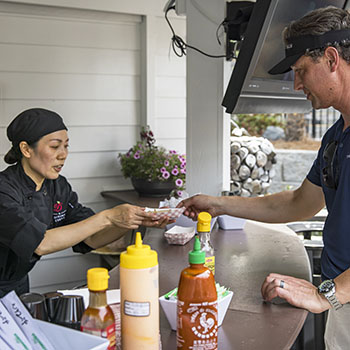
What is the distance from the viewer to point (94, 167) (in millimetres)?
4512

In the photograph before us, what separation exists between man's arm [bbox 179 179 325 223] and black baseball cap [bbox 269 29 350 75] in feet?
1.95

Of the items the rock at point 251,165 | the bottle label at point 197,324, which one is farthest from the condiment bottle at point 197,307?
the rock at point 251,165

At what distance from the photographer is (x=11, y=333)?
3.68 ft

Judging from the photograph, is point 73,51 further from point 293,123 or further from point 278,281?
point 293,123

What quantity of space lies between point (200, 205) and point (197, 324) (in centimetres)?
141

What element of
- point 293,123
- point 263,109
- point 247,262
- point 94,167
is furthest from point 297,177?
point 247,262

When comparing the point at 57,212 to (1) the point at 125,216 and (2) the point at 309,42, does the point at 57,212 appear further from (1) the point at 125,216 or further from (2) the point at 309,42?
(2) the point at 309,42

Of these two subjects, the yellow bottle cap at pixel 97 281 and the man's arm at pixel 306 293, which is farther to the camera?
the man's arm at pixel 306 293

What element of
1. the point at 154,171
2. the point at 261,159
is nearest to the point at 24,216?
the point at 154,171

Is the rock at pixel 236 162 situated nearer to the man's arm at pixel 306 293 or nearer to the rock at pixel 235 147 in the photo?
the rock at pixel 235 147

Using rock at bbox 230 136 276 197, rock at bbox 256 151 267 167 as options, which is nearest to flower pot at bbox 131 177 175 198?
rock at bbox 230 136 276 197

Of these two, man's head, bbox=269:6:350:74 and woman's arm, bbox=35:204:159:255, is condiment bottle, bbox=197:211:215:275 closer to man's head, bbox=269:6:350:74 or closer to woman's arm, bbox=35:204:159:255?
woman's arm, bbox=35:204:159:255

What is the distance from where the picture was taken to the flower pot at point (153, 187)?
4.19m

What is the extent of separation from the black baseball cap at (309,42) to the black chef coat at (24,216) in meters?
1.16
